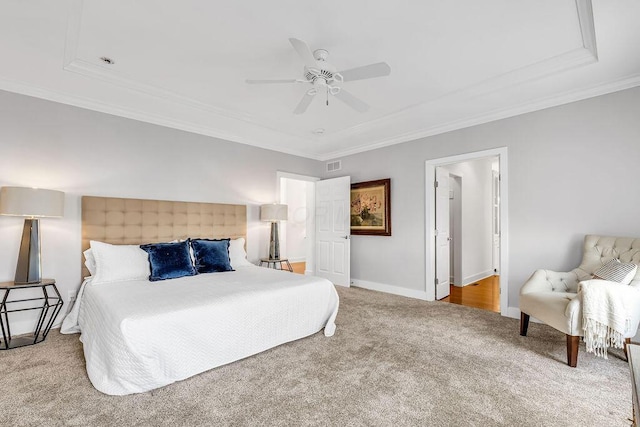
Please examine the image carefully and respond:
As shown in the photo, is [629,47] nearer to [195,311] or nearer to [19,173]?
[195,311]

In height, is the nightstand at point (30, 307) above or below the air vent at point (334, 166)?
below

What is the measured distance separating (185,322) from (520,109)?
413 cm

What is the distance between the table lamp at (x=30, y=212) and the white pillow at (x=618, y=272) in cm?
498

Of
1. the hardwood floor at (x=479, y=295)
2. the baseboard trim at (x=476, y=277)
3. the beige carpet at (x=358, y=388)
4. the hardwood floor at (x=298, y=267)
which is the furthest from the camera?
the hardwood floor at (x=298, y=267)

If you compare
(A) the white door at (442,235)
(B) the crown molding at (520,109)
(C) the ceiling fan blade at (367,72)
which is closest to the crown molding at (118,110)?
(B) the crown molding at (520,109)

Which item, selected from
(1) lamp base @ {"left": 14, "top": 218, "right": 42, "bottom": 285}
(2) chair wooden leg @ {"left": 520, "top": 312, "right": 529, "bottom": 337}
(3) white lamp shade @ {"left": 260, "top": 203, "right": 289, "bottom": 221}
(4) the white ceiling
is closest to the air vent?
(3) white lamp shade @ {"left": 260, "top": 203, "right": 289, "bottom": 221}

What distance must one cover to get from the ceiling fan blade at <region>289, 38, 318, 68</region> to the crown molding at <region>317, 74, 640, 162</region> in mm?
2593

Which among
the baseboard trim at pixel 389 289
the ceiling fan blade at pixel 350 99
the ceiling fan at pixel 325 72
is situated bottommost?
the baseboard trim at pixel 389 289

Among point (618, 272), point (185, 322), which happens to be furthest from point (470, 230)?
point (185, 322)

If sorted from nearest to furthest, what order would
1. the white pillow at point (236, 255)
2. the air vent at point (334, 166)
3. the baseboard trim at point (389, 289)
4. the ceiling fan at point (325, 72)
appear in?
the ceiling fan at point (325, 72) < the white pillow at point (236, 255) < the baseboard trim at point (389, 289) < the air vent at point (334, 166)

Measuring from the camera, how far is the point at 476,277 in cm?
602

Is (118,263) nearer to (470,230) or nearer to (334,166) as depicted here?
(334,166)

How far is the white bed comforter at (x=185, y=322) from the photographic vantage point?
200 centimetres

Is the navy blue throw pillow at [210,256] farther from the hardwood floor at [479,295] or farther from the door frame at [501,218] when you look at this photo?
the hardwood floor at [479,295]
